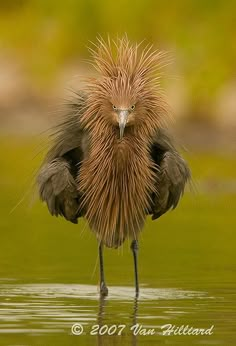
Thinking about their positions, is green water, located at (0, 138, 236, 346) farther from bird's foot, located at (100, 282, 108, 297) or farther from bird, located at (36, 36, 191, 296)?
bird, located at (36, 36, 191, 296)

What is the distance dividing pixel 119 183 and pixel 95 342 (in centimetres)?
321

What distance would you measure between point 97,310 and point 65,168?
179 cm

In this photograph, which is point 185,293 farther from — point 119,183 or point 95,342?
point 95,342

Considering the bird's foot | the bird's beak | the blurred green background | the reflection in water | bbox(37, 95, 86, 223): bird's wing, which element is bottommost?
the blurred green background

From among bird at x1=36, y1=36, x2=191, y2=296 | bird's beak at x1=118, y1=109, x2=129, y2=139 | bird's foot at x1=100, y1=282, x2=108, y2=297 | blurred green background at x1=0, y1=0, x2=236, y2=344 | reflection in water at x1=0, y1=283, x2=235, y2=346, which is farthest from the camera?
blurred green background at x1=0, y1=0, x2=236, y2=344

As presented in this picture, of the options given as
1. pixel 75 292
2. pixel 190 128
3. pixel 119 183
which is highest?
pixel 119 183

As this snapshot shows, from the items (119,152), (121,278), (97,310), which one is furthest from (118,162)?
(97,310)

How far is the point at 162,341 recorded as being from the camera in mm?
11086

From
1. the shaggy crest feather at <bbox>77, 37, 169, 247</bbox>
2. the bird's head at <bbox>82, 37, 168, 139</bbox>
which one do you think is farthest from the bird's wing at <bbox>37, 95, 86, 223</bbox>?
the bird's head at <bbox>82, 37, 168, 139</bbox>

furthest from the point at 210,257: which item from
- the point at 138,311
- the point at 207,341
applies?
the point at 207,341

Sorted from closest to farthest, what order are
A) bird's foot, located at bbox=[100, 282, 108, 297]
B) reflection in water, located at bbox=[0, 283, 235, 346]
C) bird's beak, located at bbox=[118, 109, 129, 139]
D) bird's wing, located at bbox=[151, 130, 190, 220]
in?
reflection in water, located at bbox=[0, 283, 235, 346]
bird's beak, located at bbox=[118, 109, 129, 139]
bird's foot, located at bbox=[100, 282, 108, 297]
bird's wing, located at bbox=[151, 130, 190, 220]

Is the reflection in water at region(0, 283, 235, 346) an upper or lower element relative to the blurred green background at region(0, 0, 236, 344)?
upper

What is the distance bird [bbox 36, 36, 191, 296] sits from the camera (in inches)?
549

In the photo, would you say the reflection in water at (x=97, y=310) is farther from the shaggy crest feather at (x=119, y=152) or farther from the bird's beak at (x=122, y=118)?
the bird's beak at (x=122, y=118)
